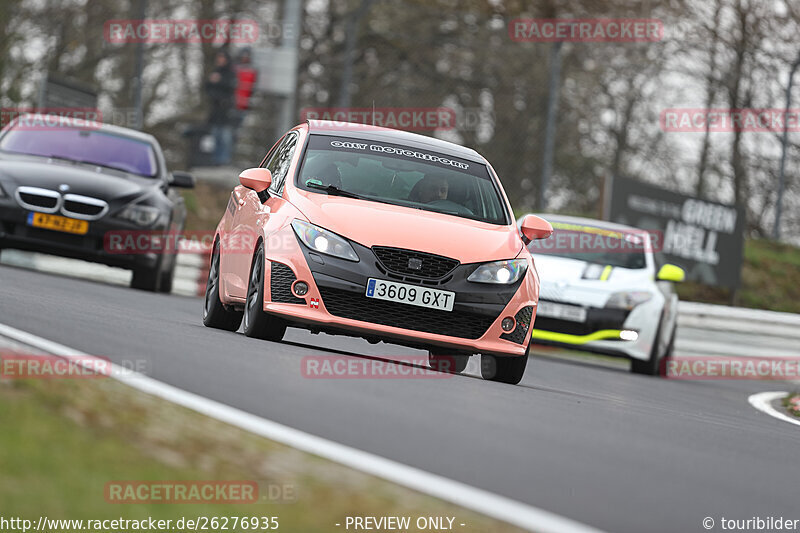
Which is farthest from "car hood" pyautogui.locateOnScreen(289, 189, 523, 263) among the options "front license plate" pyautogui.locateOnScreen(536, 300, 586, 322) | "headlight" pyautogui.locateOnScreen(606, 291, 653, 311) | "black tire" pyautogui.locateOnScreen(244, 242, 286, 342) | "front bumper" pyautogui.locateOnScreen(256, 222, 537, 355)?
"headlight" pyautogui.locateOnScreen(606, 291, 653, 311)

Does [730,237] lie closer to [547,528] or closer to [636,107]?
[636,107]

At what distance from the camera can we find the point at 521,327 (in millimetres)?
9336

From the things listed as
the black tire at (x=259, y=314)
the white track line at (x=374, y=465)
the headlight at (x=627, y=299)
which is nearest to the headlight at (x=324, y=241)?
the black tire at (x=259, y=314)

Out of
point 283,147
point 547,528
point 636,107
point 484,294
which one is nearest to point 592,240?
point 283,147

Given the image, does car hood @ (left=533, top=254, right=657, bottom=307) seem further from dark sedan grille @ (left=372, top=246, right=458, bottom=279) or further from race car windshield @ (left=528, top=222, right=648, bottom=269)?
dark sedan grille @ (left=372, top=246, right=458, bottom=279)

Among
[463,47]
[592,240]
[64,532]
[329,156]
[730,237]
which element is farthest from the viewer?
[463,47]

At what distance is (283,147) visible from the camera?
1088cm

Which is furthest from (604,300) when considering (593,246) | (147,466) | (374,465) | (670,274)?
(147,466)

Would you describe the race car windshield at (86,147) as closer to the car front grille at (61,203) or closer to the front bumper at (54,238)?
the car front grille at (61,203)

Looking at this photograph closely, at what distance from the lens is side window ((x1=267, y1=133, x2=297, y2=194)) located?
32.7 feet

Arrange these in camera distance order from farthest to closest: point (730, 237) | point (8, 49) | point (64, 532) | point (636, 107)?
point (636, 107), point (8, 49), point (730, 237), point (64, 532)

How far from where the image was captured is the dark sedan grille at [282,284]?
8.92 metres

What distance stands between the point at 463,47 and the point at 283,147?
19.9 m

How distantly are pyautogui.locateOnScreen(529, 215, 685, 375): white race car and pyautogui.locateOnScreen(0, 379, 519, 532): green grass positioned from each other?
31.0 feet
